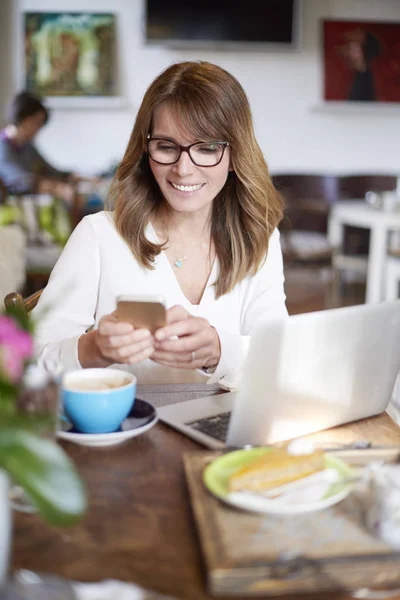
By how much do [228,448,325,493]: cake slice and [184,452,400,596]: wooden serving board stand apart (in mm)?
31

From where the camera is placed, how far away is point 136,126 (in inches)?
58.9

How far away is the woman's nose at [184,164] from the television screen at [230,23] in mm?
4253

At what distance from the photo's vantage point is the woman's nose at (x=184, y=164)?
4.66ft

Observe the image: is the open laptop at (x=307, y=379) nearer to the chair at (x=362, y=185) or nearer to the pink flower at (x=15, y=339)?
the pink flower at (x=15, y=339)

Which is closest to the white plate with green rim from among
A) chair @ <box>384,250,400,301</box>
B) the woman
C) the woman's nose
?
the woman

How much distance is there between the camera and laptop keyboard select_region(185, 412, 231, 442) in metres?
1.00

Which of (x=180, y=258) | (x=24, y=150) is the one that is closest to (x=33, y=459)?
(x=180, y=258)

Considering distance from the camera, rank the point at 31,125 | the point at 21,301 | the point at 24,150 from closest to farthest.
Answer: the point at 21,301, the point at 31,125, the point at 24,150

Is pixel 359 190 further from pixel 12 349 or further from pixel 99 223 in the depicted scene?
pixel 12 349

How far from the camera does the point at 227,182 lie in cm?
162

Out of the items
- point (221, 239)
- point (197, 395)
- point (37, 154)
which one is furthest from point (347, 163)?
point (197, 395)

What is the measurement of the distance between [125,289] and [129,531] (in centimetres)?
84

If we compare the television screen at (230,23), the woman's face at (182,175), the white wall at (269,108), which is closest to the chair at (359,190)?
the white wall at (269,108)

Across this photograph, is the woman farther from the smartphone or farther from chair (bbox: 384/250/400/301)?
chair (bbox: 384/250/400/301)
